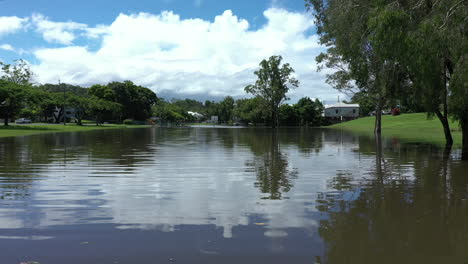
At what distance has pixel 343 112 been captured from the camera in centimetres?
13400

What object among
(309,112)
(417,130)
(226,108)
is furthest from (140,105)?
(417,130)

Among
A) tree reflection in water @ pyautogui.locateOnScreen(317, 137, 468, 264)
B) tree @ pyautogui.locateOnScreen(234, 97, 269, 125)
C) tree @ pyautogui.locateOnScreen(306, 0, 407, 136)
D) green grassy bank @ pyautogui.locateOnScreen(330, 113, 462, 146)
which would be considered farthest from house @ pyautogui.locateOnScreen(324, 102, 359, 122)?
tree reflection in water @ pyautogui.locateOnScreen(317, 137, 468, 264)

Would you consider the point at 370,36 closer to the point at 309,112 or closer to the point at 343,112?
the point at 309,112

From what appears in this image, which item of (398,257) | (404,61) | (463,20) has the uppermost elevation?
(463,20)

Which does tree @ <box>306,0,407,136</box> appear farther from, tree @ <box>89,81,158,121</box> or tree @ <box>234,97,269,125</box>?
tree @ <box>89,81,158,121</box>

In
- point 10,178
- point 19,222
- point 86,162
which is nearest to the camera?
point 19,222

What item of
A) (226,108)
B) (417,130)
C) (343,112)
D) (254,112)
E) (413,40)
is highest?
(226,108)

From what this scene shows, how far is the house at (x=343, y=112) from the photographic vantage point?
13138 cm

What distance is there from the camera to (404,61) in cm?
1358

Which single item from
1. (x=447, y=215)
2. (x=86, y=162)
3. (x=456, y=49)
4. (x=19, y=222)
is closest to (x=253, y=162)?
(x=86, y=162)

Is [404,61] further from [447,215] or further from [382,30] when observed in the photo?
[447,215]

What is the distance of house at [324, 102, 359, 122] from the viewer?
131 meters

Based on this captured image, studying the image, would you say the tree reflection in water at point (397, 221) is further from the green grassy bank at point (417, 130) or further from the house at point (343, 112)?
the house at point (343, 112)

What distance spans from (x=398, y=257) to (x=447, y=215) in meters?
2.62
